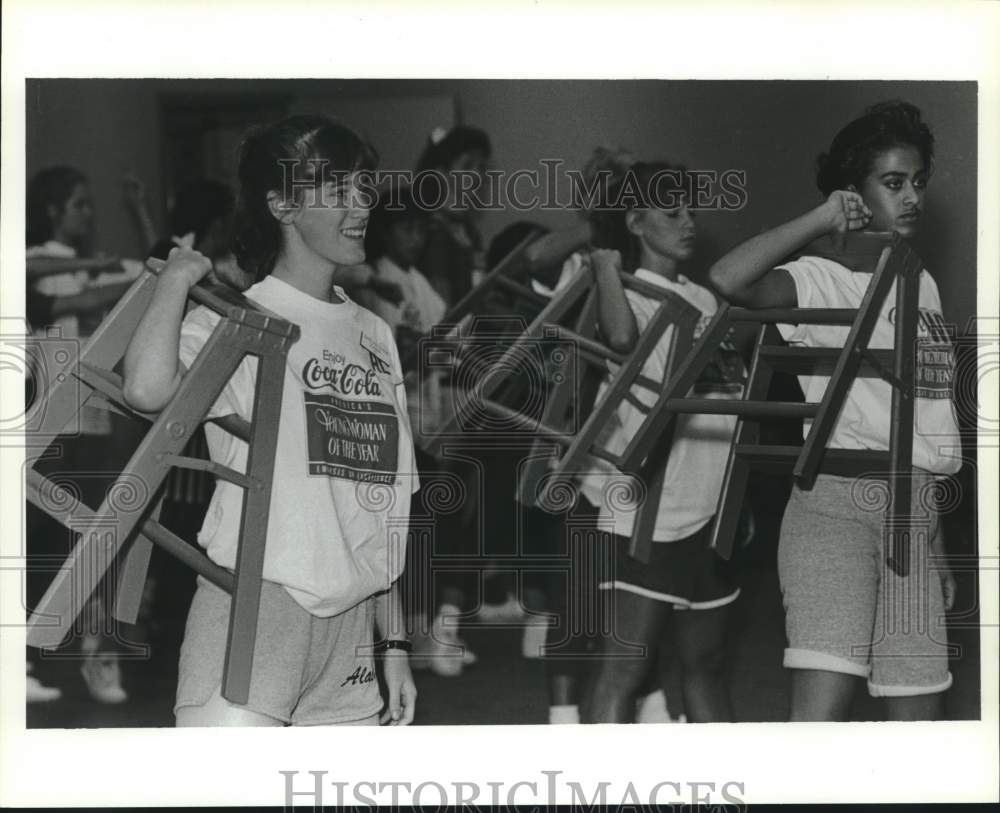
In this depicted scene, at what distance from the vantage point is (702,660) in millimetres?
3516

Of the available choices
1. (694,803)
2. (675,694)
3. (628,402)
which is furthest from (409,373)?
(694,803)

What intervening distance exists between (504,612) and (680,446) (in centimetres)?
58

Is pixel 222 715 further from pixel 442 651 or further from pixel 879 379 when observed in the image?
pixel 879 379

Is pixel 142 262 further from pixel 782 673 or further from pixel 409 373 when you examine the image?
pixel 782 673

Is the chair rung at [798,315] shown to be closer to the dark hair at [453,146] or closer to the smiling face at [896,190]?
the smiling face at [896,190]

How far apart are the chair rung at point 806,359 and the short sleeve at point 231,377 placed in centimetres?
121

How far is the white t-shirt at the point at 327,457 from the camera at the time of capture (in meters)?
3.24

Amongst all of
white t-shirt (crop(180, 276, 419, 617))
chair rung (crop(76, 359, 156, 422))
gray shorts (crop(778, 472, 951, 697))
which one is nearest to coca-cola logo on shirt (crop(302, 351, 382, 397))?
white t-shirt (crop(180, 276, 419, 617))

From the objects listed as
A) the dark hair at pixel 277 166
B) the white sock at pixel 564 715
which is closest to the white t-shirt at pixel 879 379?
the white sock at pixel 564 715

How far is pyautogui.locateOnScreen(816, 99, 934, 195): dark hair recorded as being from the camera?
11.5 ft

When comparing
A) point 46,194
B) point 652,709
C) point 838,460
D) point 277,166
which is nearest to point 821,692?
point 652,709

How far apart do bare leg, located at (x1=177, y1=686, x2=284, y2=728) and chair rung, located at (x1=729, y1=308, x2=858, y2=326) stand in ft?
4.72

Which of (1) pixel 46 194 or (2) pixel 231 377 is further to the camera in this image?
(1) pixel 46 194

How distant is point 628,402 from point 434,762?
975mm
